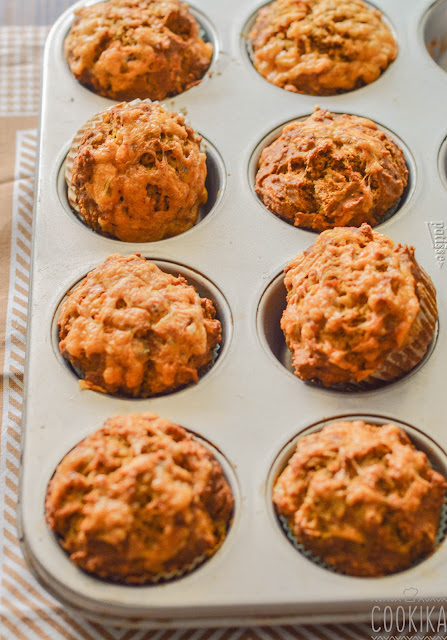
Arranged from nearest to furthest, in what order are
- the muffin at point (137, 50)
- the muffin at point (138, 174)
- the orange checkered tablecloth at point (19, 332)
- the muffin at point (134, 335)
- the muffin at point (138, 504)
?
the muffin at point (138, 504) → the orange checkered tablecloth at point (19, 332) → the muffin at point (134, 335) → the muffin at point (138, 174) → the muffin at point (137, 50)

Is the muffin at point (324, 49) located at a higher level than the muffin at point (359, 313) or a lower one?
higher

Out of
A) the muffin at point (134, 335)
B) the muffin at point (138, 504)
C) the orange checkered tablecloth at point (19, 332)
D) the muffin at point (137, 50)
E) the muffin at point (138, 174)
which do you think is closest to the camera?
the muffin at point (138, 504)

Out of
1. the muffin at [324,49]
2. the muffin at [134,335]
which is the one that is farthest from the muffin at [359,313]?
the muffin at [324,49]

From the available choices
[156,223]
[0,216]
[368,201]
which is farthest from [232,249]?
[0,216]

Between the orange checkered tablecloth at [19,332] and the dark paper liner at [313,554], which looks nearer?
the dark paper liner at [313,554]

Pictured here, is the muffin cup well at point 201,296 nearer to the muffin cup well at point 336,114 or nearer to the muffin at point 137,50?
the muffin cup well at point 336,114

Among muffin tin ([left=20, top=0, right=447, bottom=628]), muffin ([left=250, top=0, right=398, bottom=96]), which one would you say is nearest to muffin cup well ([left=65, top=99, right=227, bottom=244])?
muffin tin ([left=20, top=0, right=447, bottom=628])

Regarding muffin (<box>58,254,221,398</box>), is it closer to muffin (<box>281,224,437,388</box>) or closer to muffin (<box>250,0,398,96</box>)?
muffin (<box>281,224,437,388</box>)
